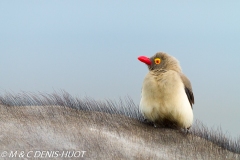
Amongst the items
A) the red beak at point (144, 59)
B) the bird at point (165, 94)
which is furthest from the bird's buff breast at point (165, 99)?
the red beak at point (144, 59)

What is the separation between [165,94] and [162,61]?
1.39ft

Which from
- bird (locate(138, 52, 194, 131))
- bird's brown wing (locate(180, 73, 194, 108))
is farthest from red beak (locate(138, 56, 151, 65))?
bird's brown wing (locate(180, 73, 194, 108))

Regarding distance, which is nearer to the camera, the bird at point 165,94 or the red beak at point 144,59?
the bird at point 165,94

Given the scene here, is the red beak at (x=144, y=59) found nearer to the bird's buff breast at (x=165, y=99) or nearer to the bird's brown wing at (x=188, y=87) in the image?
the bird's buff breast at (x=165, y=99)

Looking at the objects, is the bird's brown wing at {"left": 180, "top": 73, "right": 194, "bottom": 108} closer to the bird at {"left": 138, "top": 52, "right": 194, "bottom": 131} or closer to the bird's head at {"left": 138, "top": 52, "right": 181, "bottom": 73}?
the bird at {"left": 138, "top": 52, "right": 194, "bottom": 131}

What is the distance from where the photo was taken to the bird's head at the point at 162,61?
16.9 ft

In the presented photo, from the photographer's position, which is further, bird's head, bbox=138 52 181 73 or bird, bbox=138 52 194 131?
bird's head, bbox=138 52 181 73

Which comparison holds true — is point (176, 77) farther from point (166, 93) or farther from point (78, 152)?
point (78, 152)

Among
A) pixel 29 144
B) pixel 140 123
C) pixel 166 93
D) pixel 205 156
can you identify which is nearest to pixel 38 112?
pixel 29 144

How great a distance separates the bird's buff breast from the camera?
198 inches

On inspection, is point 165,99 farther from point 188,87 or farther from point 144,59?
point 144,59

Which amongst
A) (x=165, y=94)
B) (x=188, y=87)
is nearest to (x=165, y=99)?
(x=165, y=94)

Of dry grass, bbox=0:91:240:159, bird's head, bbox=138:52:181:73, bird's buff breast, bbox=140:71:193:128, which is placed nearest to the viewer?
dry grass, bbox=0:91:240:159

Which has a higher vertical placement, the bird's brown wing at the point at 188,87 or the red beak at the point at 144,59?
the red beak at the point at 144,59
